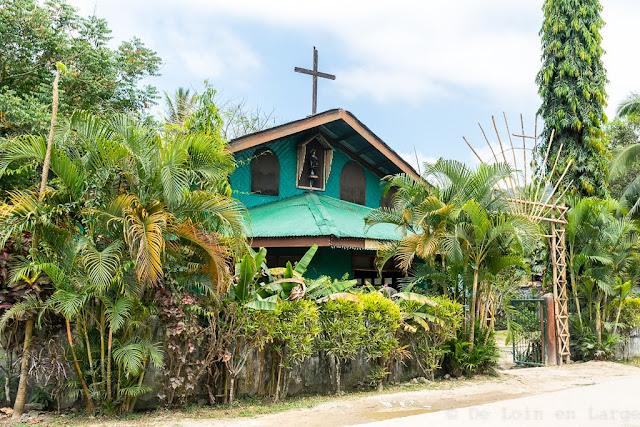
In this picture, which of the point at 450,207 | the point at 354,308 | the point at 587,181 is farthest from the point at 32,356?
the point at 587,181

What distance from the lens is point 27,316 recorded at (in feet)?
22.6

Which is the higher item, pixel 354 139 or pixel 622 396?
pixel 354 139

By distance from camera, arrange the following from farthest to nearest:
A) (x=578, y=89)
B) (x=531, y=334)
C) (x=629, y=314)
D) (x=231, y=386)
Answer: (x=578, y=89) → (x=629, y=314) → (x=531, y=334) → (x=231, y=386)

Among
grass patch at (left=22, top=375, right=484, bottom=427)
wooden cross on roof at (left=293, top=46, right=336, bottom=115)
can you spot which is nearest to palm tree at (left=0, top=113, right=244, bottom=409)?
grass patch at (left=22, top=375, right=484, bottom=427)

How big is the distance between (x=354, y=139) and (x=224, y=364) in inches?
352

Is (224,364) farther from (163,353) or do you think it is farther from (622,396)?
(622,396)

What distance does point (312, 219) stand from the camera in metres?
12.8

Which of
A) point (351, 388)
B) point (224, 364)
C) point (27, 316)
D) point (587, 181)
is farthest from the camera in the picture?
point (587, 181)

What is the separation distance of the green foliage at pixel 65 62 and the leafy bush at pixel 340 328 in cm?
973

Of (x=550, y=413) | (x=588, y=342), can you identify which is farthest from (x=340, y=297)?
(x=588, y=342)

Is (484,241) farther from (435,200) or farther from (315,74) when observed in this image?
(315,74)

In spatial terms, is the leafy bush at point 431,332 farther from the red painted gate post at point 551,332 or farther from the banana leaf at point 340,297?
the red painted gate post at point 551,332

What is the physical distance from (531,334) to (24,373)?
36.8 feet

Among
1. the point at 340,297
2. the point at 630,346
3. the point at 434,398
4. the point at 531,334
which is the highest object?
the point at 340,297
